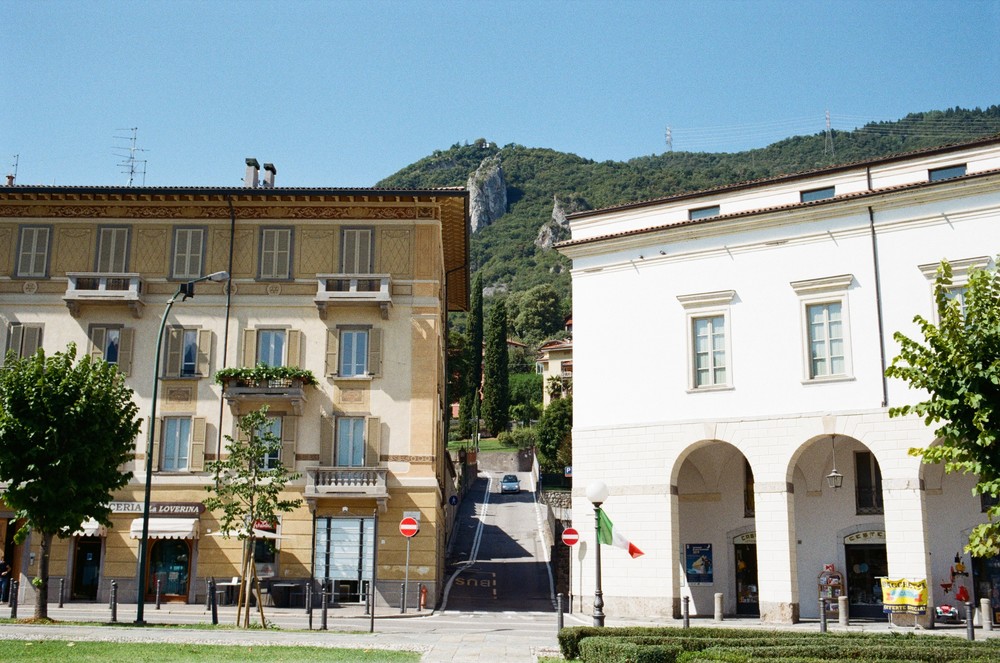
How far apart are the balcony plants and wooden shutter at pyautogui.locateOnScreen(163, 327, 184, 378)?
6.53 ft

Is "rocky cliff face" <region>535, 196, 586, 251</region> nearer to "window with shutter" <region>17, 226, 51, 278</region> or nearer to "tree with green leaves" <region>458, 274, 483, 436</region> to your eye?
"tree with green leaves" <region>458, 274, 483, 436</region>

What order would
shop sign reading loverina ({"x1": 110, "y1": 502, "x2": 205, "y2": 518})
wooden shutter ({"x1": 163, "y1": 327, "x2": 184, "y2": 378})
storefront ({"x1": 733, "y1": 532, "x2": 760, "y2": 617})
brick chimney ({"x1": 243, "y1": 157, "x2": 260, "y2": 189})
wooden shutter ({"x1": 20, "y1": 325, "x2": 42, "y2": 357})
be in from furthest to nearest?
1. brick chimney ({"x1": 243, "y1": 157, "x2": 260, "y2": 189})
2. wooden shutter ({"x1": 20, "y1": 325, "x2": 42, "y2": 357})
3. wooden shutter ({"x1": 163, "y1": 327, "x2": 184, "y2": 378})
4. shop sign reading loverina ({"x1": 110, "y1": 502, "x2": 205, "y2": 518})
5. storefront ({"x1": 733, "y1": 532, "x2": 760, "y2": 617})

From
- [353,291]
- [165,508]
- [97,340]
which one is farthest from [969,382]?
[97,340]

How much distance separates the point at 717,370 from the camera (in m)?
31.4

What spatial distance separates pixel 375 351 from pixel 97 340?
10428 mm

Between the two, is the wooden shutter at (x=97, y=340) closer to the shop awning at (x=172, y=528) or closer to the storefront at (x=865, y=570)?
the shop awning at (x=172, y=528)

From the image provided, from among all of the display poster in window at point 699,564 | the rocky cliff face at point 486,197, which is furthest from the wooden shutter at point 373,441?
the rocky cliff face at point 486,197

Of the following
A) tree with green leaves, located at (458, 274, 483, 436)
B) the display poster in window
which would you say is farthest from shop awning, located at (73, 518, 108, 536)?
tree with green leaves, located at (458, 274, 483, 436)

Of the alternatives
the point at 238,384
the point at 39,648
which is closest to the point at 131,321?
the point at 238,384

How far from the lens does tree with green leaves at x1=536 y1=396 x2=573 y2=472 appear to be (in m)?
69.6

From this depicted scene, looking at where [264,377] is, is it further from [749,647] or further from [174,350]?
[749,647]

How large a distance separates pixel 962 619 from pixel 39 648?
23.6 metres

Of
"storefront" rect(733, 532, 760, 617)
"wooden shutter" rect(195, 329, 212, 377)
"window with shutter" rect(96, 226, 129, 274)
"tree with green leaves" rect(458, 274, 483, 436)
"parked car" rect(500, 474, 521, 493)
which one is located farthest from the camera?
"tree with green leaves" rect(458, 274, 483, 436)

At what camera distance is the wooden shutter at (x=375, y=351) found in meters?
36.8
